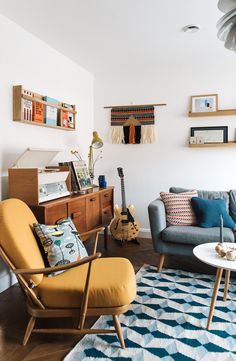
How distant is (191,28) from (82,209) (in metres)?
2.06

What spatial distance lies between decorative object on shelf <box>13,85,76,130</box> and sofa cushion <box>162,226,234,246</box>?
167 cm

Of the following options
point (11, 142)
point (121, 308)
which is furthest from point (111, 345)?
point (11, 142)

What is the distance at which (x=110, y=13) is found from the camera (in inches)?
102

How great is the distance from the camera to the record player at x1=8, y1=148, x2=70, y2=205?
8.36 ft

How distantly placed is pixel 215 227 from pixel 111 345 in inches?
65.6

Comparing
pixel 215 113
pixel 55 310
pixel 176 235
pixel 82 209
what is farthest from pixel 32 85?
pixel 215 113

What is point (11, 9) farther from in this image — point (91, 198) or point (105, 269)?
point (105, 269)

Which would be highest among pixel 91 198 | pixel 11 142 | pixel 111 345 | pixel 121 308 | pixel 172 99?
pixel 172 99

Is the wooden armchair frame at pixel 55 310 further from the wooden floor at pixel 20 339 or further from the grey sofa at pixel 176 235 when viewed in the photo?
the grey sofa at pixel 176 235

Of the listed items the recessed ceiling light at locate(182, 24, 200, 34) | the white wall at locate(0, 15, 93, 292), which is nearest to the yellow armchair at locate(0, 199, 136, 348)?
the white wall at locate(0, 15, 93, 292)

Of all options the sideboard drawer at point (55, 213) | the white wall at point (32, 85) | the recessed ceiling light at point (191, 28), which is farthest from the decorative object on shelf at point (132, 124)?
the sideboard drawer at point (55, 213)

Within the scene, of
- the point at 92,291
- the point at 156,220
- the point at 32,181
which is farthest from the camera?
the point at 156,220

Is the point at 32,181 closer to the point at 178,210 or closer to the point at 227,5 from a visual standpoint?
the point at 178,210

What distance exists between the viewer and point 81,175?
3.43 meters
